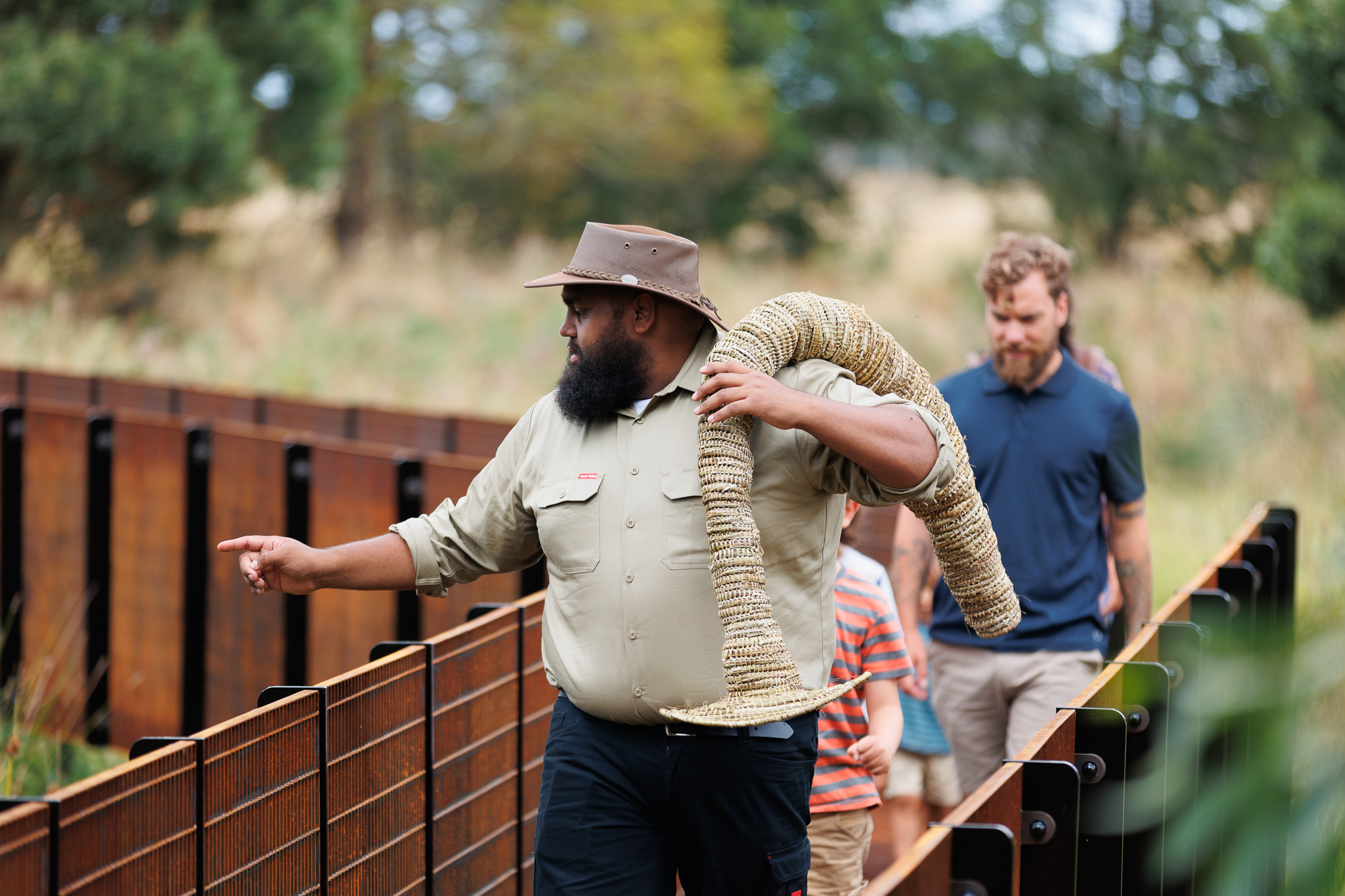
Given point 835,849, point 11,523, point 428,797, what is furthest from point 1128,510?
point 11,523

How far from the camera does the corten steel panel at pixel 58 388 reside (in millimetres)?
9141

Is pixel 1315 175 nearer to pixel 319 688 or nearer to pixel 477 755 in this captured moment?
pixel 477 755

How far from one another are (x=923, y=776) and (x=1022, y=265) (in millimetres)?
1754

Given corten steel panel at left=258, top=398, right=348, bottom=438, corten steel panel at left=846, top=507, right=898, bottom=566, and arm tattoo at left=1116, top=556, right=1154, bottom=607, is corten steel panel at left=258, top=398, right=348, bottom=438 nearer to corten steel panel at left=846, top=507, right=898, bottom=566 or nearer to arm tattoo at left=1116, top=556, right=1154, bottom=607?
corten steel panel at left=846, top=507, right=898, bottom=566

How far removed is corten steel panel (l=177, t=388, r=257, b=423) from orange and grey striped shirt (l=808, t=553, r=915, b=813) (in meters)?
5.36

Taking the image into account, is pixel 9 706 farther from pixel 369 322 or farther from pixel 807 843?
pixel 369 322

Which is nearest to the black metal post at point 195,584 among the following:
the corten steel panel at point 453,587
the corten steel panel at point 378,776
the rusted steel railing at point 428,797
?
the corten steel panel at point 453,587

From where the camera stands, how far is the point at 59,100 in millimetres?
15664

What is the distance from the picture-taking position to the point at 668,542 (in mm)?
3057

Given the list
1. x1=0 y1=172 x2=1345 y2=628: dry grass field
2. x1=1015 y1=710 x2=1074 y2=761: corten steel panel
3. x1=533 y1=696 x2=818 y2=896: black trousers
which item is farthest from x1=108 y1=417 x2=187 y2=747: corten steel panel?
x1=0 y1=172 x2=1345 y2=628: dry grass field

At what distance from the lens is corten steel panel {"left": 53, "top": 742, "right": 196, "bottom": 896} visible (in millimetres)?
2471

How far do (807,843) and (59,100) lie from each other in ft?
49.2

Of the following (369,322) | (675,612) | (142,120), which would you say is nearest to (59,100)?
(142,120)

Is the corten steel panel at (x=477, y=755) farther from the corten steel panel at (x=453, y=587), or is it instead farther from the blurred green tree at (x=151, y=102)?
the blurred green tree at (x=151, y=102)
